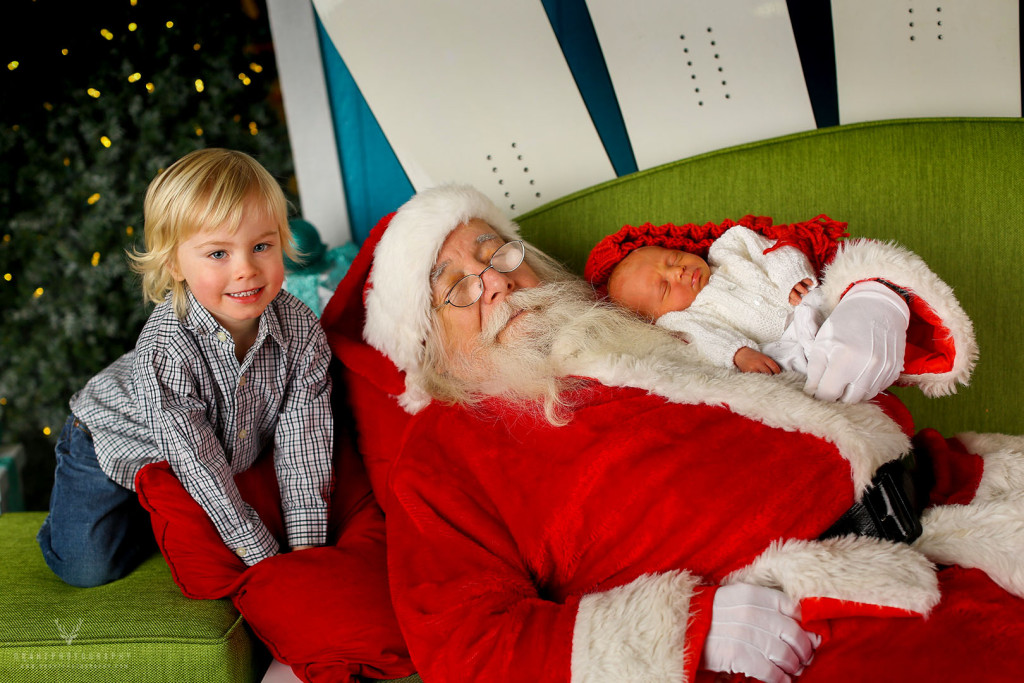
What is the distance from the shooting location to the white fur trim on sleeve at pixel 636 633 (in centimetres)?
143

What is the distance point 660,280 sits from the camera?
2.13m

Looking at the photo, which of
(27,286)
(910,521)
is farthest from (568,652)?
(27,286)

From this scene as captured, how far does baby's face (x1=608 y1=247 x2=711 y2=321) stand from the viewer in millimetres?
2119

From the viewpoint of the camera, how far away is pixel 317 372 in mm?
2197

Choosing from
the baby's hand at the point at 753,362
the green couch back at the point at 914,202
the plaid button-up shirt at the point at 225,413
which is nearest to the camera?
the baby's hand at the point at 753,362

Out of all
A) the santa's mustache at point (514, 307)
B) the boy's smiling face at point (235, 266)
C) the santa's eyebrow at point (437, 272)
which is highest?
the boy's smiling face at point (235, 266)

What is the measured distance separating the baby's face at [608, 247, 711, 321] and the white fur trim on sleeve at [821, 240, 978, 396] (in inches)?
13.7

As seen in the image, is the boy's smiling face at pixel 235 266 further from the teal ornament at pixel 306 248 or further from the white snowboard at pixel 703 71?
Answer: the white snowboard at pixel 703 71

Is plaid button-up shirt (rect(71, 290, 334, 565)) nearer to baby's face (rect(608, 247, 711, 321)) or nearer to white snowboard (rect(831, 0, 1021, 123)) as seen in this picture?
baby's face (rect(608, 247, 711, 321))

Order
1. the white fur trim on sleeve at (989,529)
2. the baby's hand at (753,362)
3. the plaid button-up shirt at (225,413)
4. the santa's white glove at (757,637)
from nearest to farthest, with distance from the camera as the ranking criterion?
the santa's white glove at (757,637)
the white fur trim on sleeve at (989,529)
the baby's hand at (753,362)
the plaid button-up shirt at (225,413)

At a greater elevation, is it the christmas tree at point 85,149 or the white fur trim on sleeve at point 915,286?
the christmas tree at point 85,149

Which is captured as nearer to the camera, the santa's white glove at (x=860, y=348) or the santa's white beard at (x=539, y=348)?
the santa's white glove at (x=860, y=348)

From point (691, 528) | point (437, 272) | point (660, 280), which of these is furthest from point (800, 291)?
point (437, 272)

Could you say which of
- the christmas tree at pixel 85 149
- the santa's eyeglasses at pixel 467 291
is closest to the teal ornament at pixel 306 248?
the christmas tree at pixel 85 149
